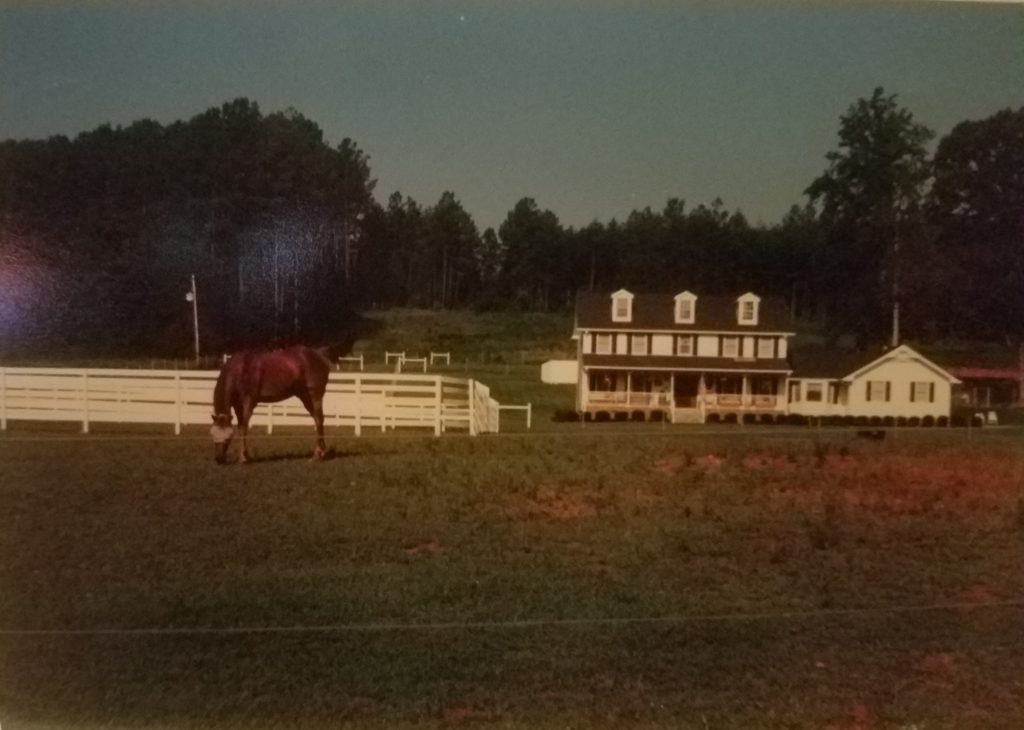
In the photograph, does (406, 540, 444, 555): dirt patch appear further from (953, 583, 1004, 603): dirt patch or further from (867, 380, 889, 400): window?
(953, 583, 1004, 603): dirt patch

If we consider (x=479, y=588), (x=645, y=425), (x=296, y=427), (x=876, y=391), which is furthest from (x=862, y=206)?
(x=296, y=427)

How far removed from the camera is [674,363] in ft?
18.2

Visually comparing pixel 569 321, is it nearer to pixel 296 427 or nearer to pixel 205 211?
pixel 296 427

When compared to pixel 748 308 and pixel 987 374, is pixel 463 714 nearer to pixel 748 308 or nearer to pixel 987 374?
pixel 748 308

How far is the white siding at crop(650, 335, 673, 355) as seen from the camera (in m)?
5.46

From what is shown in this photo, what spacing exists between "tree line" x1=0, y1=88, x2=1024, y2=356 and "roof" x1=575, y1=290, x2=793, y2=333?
0.06 meters

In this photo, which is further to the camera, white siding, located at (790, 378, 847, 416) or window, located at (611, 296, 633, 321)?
white siding, located at (790, 378, 847, 416)

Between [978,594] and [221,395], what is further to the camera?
[221,395]

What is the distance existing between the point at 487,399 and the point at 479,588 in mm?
1043

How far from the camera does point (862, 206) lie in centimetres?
557

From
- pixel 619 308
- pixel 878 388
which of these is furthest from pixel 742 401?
pixel 619 308

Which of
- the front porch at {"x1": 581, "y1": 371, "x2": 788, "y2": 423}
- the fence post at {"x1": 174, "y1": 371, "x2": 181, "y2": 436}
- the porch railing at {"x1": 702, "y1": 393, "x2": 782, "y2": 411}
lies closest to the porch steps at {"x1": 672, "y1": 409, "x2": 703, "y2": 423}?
the front porch at {"x1": 581, "y1": 371, "x2": 788, "y2": 423}

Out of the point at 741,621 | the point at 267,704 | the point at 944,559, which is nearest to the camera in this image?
the point at 267,704

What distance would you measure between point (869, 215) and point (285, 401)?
128 inches
